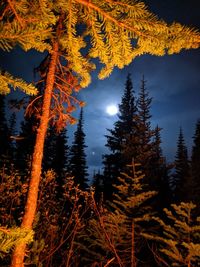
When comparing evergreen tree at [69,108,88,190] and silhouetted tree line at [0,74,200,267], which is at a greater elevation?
evergreen tree at [69,108,88,190]

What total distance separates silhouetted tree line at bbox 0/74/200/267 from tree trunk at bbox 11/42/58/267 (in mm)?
250

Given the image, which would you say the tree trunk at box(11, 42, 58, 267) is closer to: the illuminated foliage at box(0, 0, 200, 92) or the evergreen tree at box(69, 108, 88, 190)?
the illuminated foliage at box(0, 0, 200, 92)

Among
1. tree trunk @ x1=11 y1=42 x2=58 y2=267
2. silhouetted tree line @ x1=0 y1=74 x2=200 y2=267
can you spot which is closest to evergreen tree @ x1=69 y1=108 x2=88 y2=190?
silhouetted tree line @ x1=0 y1=74 x2=200 y2=267

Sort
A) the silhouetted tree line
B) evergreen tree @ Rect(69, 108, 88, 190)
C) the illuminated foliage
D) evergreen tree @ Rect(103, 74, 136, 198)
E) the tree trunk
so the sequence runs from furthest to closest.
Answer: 1. evergreen tree @ Rect(69, 108, 88, 190)
2. evergreen tree @ Rect(103, 74, 136, 198)
3. the silhouetted tree line
4. the tree trunk
5. the illuminated foliage

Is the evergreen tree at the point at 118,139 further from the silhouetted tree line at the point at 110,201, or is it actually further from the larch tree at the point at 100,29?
the larch tree at the point at 100,29

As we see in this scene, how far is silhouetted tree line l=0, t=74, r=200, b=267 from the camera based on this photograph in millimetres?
6039

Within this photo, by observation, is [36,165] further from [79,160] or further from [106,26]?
[79,160]

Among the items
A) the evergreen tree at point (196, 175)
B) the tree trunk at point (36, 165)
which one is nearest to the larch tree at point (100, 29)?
the tree trunk at point (36, 165)

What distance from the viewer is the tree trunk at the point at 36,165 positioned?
12.8ft

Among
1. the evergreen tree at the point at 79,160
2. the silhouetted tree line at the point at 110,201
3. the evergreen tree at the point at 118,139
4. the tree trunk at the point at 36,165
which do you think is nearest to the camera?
the tree trunk at the point at 36,165

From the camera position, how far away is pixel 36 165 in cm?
438

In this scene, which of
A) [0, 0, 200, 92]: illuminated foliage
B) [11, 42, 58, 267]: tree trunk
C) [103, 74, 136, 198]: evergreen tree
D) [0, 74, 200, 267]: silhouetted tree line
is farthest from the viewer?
[103, 74, 136, 198]: evergreen tree

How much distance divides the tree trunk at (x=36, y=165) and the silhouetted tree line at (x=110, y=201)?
0.25 meters

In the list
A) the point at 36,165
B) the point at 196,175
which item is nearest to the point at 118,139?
the point at 196,175
